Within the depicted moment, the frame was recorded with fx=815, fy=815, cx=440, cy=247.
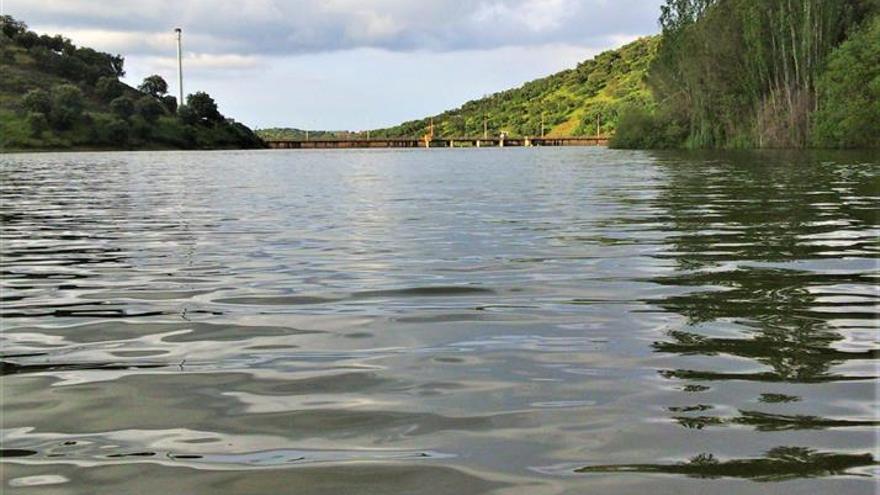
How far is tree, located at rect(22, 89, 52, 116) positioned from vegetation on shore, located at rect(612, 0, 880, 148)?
113 m

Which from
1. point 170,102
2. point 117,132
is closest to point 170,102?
point 170,102

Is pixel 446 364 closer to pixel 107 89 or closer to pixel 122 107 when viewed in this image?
pixel 122 107

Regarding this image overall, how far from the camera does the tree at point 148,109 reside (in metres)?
171

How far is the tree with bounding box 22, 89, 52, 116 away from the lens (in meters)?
148

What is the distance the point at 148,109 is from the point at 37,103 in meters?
27.5

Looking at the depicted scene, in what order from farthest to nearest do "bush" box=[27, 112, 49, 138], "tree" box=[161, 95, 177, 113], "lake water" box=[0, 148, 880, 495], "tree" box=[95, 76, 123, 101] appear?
"tree" box=[161, 95, 177, 113]
"tree" box=[95, 76, 123, 101]
"bush" box=[27, 112, 49, 138]
"lake water" box=[0, 148, 880, 495]

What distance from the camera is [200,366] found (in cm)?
642

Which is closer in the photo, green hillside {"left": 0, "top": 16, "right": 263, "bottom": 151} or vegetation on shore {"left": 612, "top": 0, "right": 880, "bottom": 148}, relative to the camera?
vegetation on shore {"left": 612, "top": 0, "right": 880, "bottom": 148}

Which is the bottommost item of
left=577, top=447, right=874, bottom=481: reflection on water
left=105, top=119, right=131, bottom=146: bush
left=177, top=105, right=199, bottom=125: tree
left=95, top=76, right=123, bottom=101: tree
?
left=577, top=447, right=874, bottom=481: reflection on water

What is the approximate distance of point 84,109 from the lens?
162125 mm

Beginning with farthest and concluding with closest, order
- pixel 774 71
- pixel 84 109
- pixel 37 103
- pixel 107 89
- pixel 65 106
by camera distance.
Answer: pixel 107 89 → pixel 84 109 → pixel 65 106 → pixel 37 103 → pixel 774 71

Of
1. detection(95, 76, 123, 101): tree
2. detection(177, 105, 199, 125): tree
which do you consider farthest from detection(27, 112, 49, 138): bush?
detection(177, 105, 199, 125): tree

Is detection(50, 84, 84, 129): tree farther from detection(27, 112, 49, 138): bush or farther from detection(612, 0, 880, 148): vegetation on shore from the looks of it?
detection(612, 0, 880, 148): vegetation on shore

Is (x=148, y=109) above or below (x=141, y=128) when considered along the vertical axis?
above
